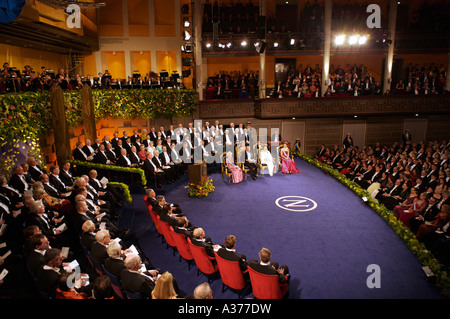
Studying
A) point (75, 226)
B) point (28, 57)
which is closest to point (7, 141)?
point (75, 226)

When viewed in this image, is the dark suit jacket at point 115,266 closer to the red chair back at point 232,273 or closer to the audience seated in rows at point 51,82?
the red chair back at point 232,273

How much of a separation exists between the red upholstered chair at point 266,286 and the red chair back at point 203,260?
3.05 ft

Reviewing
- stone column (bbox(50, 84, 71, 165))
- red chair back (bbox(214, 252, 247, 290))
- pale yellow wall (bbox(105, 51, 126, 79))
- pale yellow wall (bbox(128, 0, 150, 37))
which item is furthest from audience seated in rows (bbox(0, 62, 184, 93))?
red chair back (bbox(214, 252, 247, 290))

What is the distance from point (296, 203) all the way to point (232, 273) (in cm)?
499

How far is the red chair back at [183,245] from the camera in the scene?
606 cm

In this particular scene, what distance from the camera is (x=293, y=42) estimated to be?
1748cm

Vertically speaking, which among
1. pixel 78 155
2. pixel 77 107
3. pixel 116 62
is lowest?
pixel 78 155

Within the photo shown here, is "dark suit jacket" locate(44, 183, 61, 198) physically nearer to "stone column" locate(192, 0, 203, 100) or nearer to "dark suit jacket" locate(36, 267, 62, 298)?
"dark suit jacket" locate(36, 267, 62, 298)

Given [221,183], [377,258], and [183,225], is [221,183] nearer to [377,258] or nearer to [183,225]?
[183,225]

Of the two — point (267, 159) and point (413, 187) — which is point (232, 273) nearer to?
point (413, 187)

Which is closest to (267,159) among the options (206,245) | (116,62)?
(206,245)

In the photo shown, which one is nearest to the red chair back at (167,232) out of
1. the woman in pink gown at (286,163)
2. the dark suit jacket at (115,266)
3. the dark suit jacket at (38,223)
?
the dark suit jacket at (115,266)

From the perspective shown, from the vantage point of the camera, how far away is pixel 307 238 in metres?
7.37

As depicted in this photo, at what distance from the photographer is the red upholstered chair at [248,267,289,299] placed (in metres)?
4.70
